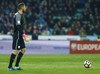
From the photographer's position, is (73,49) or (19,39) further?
(73,49)

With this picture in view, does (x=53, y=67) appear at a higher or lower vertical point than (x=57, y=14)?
lower

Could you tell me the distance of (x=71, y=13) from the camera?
27.0 meters

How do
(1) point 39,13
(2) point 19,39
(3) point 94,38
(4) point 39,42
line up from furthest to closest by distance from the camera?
(1) point 39,13
(3) point 94,38
(4) point 39,42
(2) point 19,39

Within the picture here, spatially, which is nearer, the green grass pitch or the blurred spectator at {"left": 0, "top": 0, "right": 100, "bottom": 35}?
the green grass pitch

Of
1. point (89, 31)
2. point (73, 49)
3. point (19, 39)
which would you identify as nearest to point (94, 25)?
point (89, 31)

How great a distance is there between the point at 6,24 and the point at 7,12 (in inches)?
68.9

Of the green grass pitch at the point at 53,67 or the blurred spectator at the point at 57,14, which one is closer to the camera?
the green grass pitch at the point at 53,67

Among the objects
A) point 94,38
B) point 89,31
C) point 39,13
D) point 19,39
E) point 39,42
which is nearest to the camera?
point 19,39

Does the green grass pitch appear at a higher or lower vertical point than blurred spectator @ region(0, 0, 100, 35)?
lower

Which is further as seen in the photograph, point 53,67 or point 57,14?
point 57,14

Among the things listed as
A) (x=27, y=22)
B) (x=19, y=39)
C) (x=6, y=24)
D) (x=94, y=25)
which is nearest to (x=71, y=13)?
(x=94, y=25)

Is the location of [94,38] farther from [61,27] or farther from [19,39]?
[19,39]

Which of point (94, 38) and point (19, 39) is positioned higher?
point (19, 39)

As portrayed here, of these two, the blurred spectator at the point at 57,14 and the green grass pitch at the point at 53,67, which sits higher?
the blurred spectator at the point at 57,14
